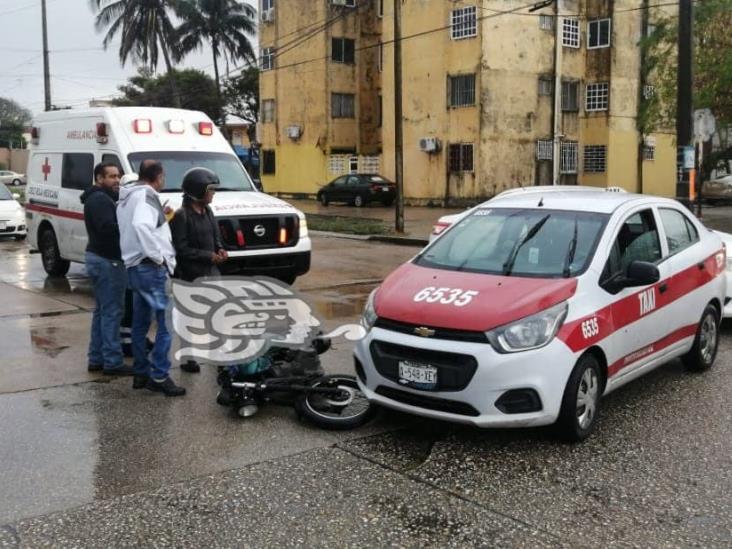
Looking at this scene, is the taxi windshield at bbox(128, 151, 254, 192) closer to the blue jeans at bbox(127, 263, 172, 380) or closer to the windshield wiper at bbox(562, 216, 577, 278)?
the blue jeans at bbox(127, 263, 172, 380)

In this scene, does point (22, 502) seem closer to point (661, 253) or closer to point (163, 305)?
point (163, 305)

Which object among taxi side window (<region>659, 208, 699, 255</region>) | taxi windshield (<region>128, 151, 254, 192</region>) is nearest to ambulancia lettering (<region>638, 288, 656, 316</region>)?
taxi side window (<region>659, 208, 699, 255</region>)

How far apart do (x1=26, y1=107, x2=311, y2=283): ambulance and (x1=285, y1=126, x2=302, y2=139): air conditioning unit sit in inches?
1000

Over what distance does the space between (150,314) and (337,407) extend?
185 centimetres

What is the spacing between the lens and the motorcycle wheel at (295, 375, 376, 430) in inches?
220

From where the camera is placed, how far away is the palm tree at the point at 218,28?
43125 millimetres

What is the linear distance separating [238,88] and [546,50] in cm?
2824

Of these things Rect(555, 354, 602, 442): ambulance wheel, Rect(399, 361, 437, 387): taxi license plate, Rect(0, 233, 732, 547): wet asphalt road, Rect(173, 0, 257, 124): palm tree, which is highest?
Rect(173, 0, 257, 124): palm tree

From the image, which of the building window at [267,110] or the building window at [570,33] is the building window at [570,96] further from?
the building window at [267,110]

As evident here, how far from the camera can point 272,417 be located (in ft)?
19.2

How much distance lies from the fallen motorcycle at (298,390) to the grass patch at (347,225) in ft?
50.3

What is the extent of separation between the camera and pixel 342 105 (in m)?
37.9

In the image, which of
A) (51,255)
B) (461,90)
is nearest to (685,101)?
(51,255)

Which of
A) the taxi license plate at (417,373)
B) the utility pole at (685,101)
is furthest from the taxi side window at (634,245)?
the utility pole at (685,101)
